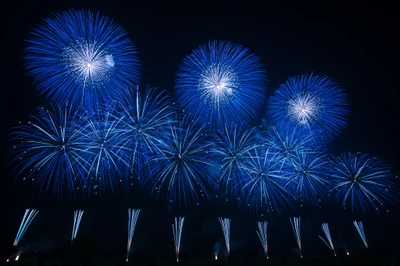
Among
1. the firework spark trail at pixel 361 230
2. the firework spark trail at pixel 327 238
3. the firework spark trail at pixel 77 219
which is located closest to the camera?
the firework spark trail at pixel 77 219

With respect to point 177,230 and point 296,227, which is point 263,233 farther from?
point 177,230

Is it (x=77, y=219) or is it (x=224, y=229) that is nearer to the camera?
(x=77, y=219)

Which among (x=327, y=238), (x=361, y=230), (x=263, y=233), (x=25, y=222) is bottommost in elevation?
(x=327, y=238)

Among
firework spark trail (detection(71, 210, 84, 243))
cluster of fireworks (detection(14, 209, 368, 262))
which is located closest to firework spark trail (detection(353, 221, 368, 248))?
Result: cluster of fireworks (detection(14, 209, 368, 262))

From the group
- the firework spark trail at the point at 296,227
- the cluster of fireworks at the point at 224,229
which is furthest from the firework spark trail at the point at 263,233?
the firework spark trail at the point at 296,227

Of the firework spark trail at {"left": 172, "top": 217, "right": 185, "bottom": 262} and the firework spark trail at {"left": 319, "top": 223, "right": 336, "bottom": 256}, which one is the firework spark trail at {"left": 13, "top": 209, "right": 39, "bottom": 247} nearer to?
the firework spark trail at {"left": 172, "top": 217, "right": 185, "bottom": 262}

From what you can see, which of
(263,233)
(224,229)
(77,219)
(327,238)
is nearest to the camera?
(77,219)

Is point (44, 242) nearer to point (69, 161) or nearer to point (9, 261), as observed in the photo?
point (9, 261)

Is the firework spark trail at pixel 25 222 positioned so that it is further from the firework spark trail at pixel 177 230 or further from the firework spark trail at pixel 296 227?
the firework spark trail at pixel 296 227

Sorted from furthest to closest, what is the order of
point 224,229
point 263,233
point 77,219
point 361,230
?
point 361,230 → point 263,233 → point 224,229 → point 77,219

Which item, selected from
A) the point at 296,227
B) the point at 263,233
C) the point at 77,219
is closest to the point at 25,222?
the point at 77,219
